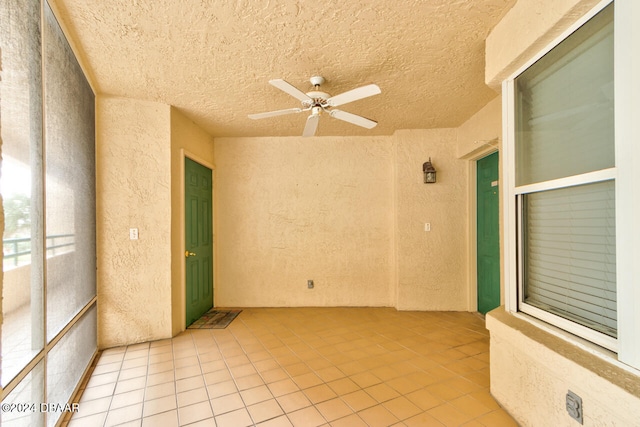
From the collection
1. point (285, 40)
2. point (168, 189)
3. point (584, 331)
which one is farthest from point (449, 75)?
point (168, 189)

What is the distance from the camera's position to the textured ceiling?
5.31 feet

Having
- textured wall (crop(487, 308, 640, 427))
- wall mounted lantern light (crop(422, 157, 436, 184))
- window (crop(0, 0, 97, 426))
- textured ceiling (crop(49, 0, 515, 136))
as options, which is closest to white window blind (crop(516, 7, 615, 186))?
textured ceiling (crop(49, 0, 515, 136))

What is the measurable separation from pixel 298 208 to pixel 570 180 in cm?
304

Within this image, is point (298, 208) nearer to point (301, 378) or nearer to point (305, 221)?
point (305, 221)

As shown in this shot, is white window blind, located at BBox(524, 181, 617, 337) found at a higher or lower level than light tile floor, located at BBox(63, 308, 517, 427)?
higher

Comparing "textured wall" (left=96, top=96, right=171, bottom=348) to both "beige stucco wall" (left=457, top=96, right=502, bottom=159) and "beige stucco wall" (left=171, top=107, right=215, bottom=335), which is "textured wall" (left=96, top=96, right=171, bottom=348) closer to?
"beige stucco wall" (left=171, top=107, right=215, bottom=335)

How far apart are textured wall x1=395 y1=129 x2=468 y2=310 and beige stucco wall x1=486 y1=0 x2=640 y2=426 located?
1827mm

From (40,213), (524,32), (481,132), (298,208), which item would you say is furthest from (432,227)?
(40,213)

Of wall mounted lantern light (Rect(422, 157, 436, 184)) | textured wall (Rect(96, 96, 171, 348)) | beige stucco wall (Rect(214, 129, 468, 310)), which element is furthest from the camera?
beige stucco wall (Rect(214, 129, 468, 310))

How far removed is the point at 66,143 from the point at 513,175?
10.2 ft

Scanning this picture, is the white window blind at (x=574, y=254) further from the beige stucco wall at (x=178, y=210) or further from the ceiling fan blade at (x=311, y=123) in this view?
the beige stucco wall at (x=178, y=210)

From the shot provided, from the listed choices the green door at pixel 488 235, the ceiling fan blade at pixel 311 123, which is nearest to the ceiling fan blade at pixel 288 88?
the ceiling fan blade at pixel 311 123

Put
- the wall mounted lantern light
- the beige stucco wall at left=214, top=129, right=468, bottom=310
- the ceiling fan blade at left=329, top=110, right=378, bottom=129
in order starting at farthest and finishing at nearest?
1. the beige stucco wall at left=214, top=129, right=468, bottom=310
2. the wall mounted lantern light
3. the ceiling fan blade at left=329, top=110, right=378, bottom=129

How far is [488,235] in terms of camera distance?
336 cm
